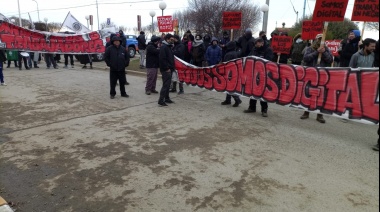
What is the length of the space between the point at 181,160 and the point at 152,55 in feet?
16.7

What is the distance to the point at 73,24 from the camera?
15.9 metres

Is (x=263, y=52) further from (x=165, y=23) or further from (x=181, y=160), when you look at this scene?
(x=165, y=23)

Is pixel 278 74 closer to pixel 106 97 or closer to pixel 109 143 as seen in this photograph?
pixel 109 143

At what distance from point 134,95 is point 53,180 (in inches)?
216

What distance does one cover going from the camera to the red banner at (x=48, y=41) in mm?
13695

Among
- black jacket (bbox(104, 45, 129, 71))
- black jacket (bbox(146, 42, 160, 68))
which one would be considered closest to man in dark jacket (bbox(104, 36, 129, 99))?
black jacket (bbox(104, 45, 129, 71))

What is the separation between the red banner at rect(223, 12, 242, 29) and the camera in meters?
10.5

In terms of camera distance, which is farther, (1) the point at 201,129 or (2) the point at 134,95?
(2) the point at 134,95

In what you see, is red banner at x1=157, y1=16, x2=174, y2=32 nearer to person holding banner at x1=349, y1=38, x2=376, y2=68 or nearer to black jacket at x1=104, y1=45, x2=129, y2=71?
black jacket at x1=104, y1=45, x2=129, y2=71

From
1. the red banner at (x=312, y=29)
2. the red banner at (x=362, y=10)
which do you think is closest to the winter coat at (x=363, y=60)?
the red banner at (x=362, y=10)

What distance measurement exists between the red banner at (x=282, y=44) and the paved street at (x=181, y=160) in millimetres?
2837

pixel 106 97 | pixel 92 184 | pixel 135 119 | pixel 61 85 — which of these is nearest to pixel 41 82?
pixel 61 85

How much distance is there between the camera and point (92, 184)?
12.2ft

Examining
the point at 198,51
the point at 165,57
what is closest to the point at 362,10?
the point at 165,57
